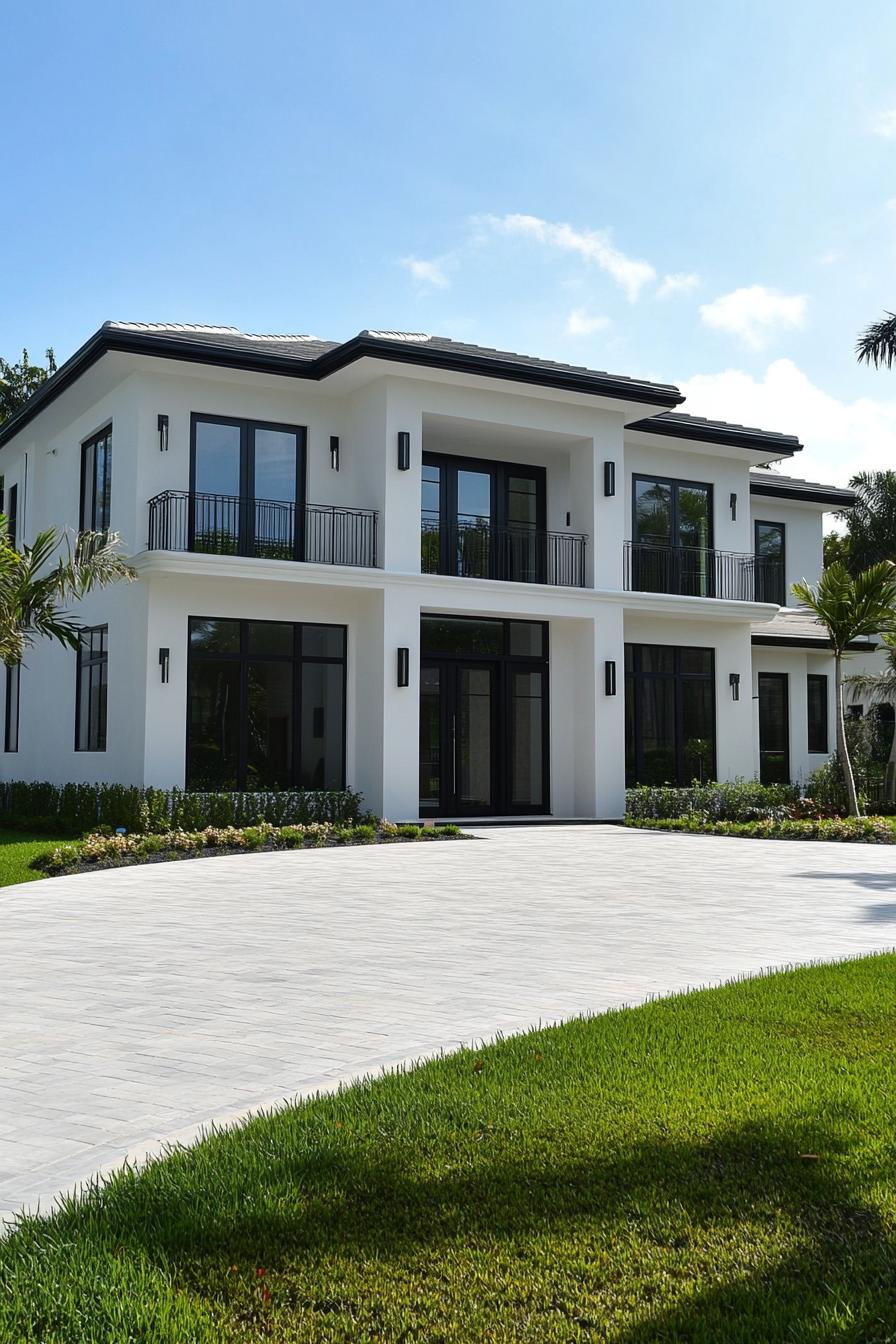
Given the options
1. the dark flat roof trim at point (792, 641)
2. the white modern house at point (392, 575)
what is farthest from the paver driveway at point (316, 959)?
the dark flat roof trim at point (792, 641)

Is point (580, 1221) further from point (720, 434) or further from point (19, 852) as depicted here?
point (720, 434)

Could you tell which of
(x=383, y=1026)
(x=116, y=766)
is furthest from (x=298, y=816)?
(x=383, y=1026)

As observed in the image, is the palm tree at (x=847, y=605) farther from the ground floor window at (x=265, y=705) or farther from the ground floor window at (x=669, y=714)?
the ground floor window at (x=265, y=705)

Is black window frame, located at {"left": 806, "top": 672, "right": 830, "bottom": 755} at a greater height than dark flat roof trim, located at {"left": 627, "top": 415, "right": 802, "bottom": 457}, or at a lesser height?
lesser

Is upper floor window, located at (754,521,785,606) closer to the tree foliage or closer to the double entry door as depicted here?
the double entry door

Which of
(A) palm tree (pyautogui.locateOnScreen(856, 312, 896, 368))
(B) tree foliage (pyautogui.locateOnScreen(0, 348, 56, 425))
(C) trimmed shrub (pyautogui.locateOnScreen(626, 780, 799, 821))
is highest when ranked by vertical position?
(B) tree foliage (pyautogui.locateOnScreen(0, 348, 56, 425))

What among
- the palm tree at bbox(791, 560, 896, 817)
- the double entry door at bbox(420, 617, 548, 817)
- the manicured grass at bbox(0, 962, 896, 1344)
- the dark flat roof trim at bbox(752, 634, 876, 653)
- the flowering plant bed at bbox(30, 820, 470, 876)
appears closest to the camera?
the manicured grass at bbox(0, 962, 896, 1344)

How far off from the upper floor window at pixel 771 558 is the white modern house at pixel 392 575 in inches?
106

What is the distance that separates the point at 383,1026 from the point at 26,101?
13856 millimetres

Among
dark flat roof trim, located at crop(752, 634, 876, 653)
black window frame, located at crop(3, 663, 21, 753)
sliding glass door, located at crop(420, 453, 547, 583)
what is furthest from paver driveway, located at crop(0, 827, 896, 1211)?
black window frame, located at crop(3, 663, 21, 753)

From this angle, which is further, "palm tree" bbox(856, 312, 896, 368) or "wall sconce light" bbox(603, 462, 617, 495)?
"palm tree" bbox(856, 312, 896, 368)

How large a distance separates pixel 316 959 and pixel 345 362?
12.8 m

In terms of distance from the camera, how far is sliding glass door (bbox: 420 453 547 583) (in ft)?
70.2

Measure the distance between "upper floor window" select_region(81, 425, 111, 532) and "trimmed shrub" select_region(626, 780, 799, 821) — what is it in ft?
34.1
